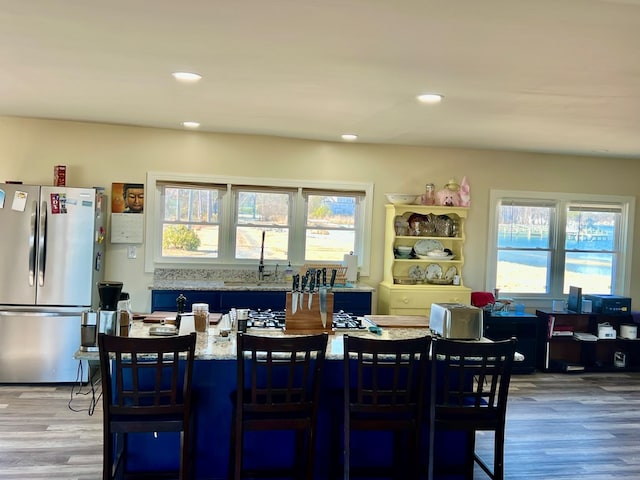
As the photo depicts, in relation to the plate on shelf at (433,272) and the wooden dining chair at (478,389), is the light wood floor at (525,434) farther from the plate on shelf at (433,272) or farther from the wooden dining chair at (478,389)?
the plate on shelf at (433,272)

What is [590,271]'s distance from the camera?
6.48m

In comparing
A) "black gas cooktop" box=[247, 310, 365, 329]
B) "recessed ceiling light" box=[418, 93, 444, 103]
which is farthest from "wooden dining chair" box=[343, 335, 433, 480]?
"recessed ceiling light" box=[418, 93, 444, 103]

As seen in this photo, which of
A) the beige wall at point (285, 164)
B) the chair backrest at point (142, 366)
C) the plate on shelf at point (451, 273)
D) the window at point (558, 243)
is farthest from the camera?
the window at point (558, 243)

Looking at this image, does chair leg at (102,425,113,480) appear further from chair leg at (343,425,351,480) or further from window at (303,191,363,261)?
window at (303,191,363,261)

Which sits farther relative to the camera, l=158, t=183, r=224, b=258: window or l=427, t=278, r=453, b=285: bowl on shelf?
l=427, t=278, r=453, b=285: bowl on shelf

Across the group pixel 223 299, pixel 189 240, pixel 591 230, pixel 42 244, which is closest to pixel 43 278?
pixel 42 244

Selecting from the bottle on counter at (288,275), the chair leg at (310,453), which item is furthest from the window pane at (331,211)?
the chair leg at (310,453)

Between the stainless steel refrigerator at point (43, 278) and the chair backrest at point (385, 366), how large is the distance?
302cm

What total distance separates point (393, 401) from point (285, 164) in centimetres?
352

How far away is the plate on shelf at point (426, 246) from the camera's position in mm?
5973

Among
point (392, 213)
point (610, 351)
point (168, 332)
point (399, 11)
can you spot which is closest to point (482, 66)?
point (399, 11)

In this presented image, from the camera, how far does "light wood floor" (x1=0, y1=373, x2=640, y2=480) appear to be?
132 inches

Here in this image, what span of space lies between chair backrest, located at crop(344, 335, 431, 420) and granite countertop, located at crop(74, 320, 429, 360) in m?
0.17

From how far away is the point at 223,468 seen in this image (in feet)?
9.55
